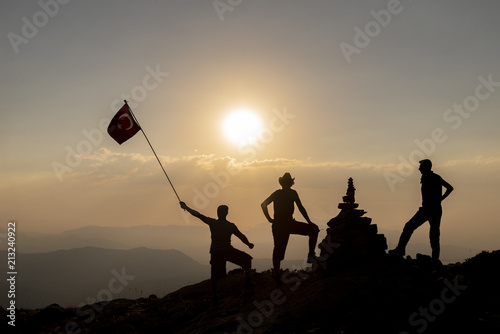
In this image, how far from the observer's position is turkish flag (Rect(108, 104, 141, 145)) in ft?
43.6

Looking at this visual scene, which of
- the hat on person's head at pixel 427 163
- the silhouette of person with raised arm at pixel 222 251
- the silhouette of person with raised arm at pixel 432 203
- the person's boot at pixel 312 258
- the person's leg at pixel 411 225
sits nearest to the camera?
the silhouette of person with raised arm at pixel 432 203

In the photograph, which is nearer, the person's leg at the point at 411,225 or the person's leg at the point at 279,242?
the person's leg at the point at 411,225

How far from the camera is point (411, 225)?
10758 millimetres

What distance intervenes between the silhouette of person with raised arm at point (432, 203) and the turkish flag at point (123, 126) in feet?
33.5

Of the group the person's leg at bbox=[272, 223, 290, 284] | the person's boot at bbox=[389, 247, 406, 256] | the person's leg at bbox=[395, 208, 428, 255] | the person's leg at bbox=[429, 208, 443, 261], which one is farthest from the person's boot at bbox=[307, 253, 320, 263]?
the person's leg at bbox=[429, 208, 443, 261]

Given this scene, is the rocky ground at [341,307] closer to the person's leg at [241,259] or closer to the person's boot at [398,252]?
the person's boot at [398,252]

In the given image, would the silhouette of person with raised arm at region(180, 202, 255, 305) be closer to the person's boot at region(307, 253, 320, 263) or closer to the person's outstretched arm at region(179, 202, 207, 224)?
the person's outstretched arm at region(179, 202, 207, 224)

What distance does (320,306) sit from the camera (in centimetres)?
873

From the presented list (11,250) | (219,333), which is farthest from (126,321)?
(11,250)

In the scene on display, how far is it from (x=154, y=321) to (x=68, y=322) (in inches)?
141

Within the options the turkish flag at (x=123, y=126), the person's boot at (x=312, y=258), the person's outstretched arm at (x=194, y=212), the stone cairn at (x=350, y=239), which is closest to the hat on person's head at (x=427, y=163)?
the stone cairn at (x=350, y=239)

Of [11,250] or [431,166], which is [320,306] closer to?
[431,166]

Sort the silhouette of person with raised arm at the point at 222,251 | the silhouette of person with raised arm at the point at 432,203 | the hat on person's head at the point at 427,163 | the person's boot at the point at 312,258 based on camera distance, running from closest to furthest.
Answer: the silhouette of person with raised arm at the point at 432,203 < the hat on person's head at the point at 427,163 < the person's boot at the point at 312,258 < the silhouette of person with raised arm at the point at 222,251

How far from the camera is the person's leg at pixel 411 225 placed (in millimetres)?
10625
